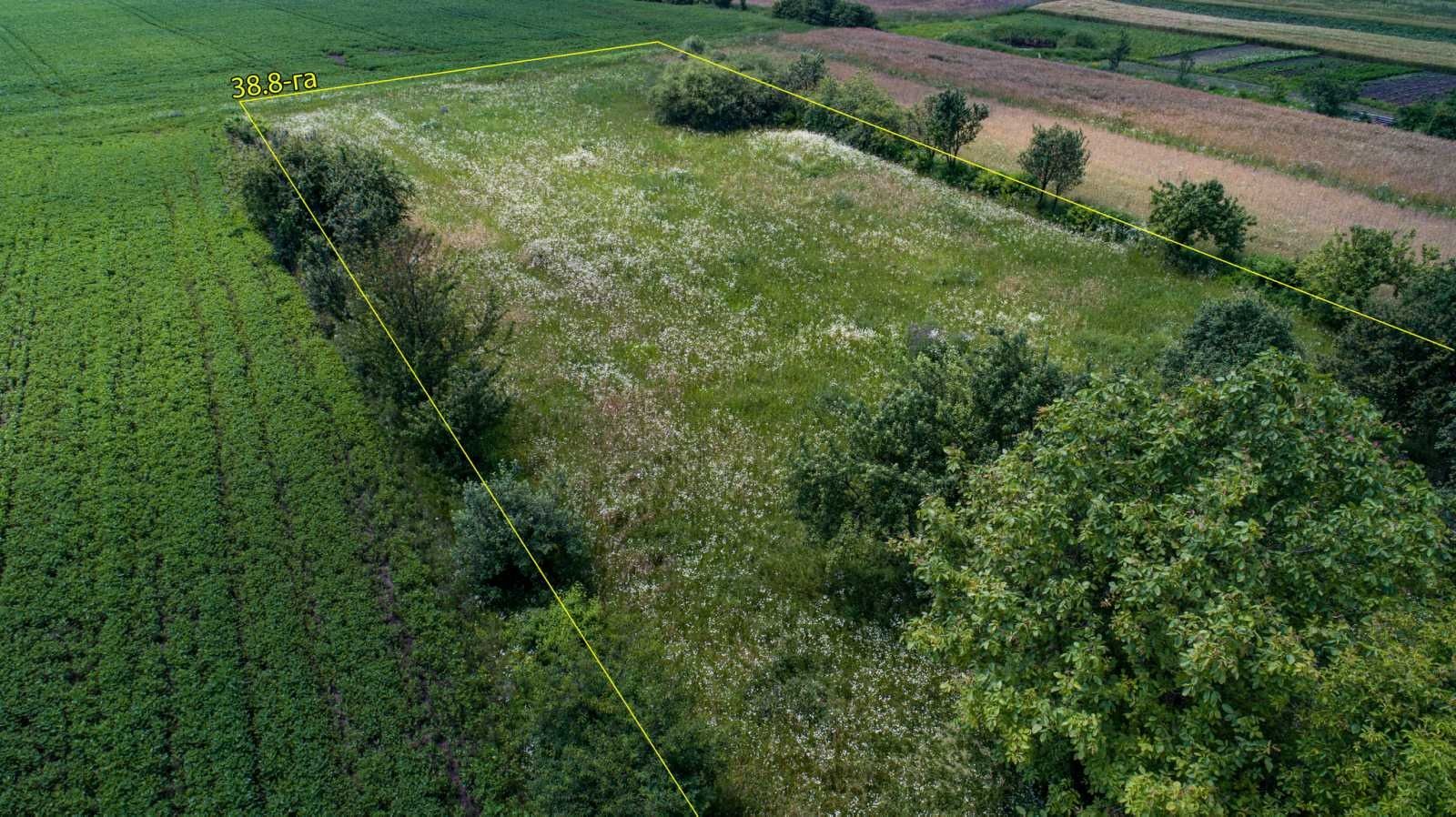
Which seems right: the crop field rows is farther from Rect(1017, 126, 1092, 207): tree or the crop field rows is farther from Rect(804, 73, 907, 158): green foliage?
Rect(1017, 126, 1092, 207): tree

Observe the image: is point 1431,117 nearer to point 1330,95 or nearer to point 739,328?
point 1330,95

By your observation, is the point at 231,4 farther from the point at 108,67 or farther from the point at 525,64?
the point at 525,64

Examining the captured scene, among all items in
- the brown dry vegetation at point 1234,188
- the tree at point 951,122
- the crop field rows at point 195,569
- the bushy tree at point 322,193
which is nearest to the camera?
the crop field rows at point 195,569

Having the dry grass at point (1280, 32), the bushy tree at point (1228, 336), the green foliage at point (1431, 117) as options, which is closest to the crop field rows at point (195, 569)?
the bushy tree at point (1228, 336)

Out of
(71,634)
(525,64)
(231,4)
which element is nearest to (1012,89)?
(525,64)

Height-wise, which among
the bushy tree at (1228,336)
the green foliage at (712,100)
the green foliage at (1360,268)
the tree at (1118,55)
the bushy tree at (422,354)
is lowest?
the bushy tree at (422,354)

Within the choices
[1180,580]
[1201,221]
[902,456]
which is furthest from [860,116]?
[1180,580]

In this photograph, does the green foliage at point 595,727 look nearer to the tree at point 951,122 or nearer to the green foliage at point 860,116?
the tree at point 951,122
